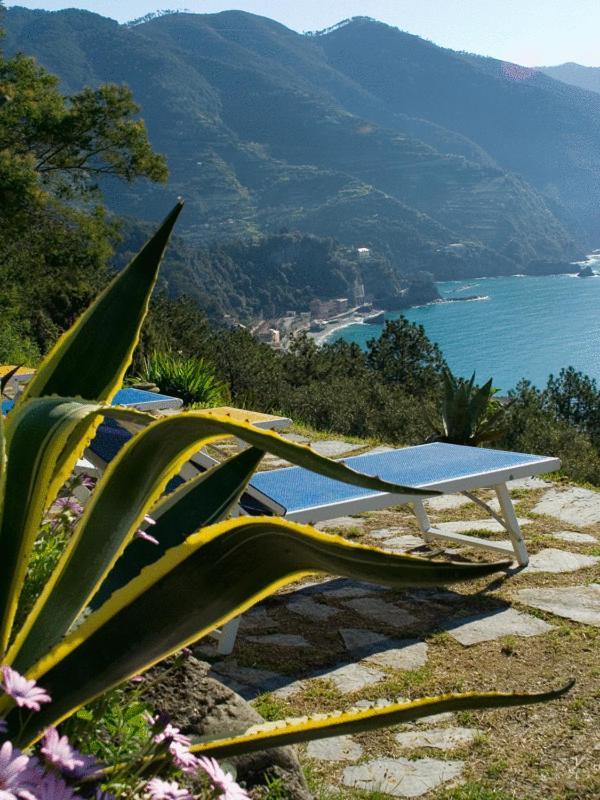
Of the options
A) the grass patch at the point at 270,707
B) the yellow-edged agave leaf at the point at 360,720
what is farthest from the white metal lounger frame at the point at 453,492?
the yellow-edged agave leaf at the point at 360,720

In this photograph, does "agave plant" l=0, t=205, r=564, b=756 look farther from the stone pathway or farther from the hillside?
the hillside

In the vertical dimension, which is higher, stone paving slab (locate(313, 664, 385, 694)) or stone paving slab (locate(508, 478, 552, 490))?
stone paving slab (locate(313, 664, 385, 694))

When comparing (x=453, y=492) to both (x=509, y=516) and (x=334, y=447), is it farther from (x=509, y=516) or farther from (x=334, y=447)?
(x=334, y=447)

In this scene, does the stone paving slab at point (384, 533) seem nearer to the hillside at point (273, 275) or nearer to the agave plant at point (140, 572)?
the agave plant at point (140, 572)

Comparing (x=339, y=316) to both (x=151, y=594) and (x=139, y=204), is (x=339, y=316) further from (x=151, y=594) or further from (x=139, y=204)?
(x=151, y=594)

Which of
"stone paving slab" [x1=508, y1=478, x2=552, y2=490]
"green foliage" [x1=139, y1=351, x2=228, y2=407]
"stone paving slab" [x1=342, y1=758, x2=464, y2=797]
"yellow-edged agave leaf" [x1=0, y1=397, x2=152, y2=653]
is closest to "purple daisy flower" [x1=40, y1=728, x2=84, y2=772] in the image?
"yellow-edged agave leaf" [x1=0, y1=397, x2=152, y2=653]

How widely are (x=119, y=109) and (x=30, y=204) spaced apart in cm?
362

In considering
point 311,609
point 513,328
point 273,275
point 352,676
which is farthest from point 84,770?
point 273,275

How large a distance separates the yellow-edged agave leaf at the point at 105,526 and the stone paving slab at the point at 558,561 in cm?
309

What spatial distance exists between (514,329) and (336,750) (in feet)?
236

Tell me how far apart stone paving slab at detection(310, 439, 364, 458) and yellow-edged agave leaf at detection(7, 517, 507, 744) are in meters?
5.33

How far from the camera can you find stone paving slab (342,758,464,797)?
81.8 inches

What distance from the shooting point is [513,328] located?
72000mm

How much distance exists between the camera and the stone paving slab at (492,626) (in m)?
3.09
